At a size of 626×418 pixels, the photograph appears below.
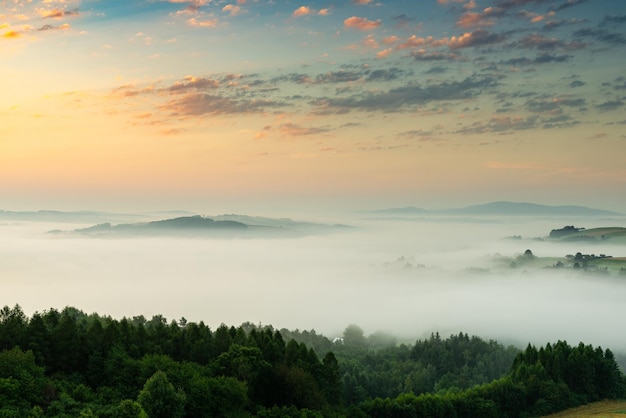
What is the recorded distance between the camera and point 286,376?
250 feet

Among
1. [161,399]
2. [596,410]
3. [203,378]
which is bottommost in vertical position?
[596,410]

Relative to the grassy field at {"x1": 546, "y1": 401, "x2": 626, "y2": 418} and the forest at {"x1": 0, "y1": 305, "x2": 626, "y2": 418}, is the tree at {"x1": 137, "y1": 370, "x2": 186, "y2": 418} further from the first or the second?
the grassy field at {"x1": 546, "y1": 401, "x2": 626, "y2": 418}

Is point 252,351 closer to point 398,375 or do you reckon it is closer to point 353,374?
point 353,374

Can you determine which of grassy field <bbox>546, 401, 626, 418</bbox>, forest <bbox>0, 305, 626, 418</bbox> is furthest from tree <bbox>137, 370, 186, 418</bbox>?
grassy field <bbox>546, 401, 626, 418</bbox>

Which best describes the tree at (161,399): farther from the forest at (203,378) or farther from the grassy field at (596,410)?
the grassy field at (596,410)

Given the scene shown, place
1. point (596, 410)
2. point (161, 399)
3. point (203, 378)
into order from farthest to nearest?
point (596, 410) < point (203, 378) < point (161, 399)

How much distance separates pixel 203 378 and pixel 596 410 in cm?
7354

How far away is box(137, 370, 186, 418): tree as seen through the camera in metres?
56.0

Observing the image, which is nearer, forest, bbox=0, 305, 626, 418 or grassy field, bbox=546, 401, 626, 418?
forest, bbox=0, 305, 626, 418

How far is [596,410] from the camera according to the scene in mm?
98750

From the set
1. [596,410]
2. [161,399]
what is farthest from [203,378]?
[596,410]

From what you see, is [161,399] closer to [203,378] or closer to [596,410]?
[203,378]

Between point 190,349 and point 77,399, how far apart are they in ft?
75.5

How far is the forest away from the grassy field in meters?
2.39
